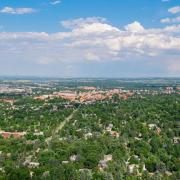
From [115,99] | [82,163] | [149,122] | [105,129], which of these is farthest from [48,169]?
[115,99]

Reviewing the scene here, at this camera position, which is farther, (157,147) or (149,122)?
(149,122)

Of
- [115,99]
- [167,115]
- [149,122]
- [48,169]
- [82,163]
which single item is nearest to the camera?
[48,169]

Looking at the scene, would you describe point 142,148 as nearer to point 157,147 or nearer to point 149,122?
point 157,147

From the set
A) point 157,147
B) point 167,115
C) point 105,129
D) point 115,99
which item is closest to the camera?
point 157,147

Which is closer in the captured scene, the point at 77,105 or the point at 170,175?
the point at 170,175

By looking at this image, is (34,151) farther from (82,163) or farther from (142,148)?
(142,148)

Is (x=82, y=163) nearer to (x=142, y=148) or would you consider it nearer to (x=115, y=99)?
(x=142, y=148)

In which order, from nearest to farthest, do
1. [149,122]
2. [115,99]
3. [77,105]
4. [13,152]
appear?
[13,152] < [149,122] < [77,105] < [115,99]

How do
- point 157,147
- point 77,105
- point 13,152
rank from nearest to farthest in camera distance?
1. point 13,152
2. point 157,147
3. point 77,105

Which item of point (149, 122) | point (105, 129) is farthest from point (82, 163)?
point (149, 122)
